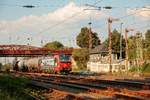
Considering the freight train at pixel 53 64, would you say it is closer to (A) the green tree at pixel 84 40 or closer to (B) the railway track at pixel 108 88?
(B) the railway track at pixel 108 88

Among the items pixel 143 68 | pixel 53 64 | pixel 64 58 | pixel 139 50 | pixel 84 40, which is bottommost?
pixel 143 68

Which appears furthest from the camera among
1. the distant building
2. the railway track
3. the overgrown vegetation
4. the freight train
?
the distant building

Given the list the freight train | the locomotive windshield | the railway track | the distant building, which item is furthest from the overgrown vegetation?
the railway track

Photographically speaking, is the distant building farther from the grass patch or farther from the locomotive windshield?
the grass patch

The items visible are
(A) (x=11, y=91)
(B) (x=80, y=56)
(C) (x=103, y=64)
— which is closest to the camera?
(A) (x=11, y=91)

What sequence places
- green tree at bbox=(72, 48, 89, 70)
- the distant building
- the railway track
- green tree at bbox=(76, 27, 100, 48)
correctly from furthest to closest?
green tree at bbox=(76, 27, 100, 48)
green tree at bbox=(72, 48, 89, 70)
the distant building
the railway track

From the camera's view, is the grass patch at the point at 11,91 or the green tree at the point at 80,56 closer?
the grass patch at the point at 11,91

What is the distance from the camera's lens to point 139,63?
6525 cm

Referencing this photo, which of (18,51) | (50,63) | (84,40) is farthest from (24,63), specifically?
(84,40)

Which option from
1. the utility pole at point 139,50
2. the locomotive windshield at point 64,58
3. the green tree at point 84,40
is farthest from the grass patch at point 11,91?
the green tree at point 84,40

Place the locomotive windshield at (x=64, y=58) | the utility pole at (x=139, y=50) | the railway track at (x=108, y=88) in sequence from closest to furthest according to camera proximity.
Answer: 1. the railway track at (x=108, y=88)
2. the locomotive windshield at (x=64, y=58)
3. the utility pole at (x=139, y=50)

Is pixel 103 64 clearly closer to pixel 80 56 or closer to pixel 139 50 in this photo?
pixel 139 50

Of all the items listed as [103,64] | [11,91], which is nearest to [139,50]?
[103,64]

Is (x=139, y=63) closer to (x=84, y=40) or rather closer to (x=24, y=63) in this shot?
(x=24, y=63)
